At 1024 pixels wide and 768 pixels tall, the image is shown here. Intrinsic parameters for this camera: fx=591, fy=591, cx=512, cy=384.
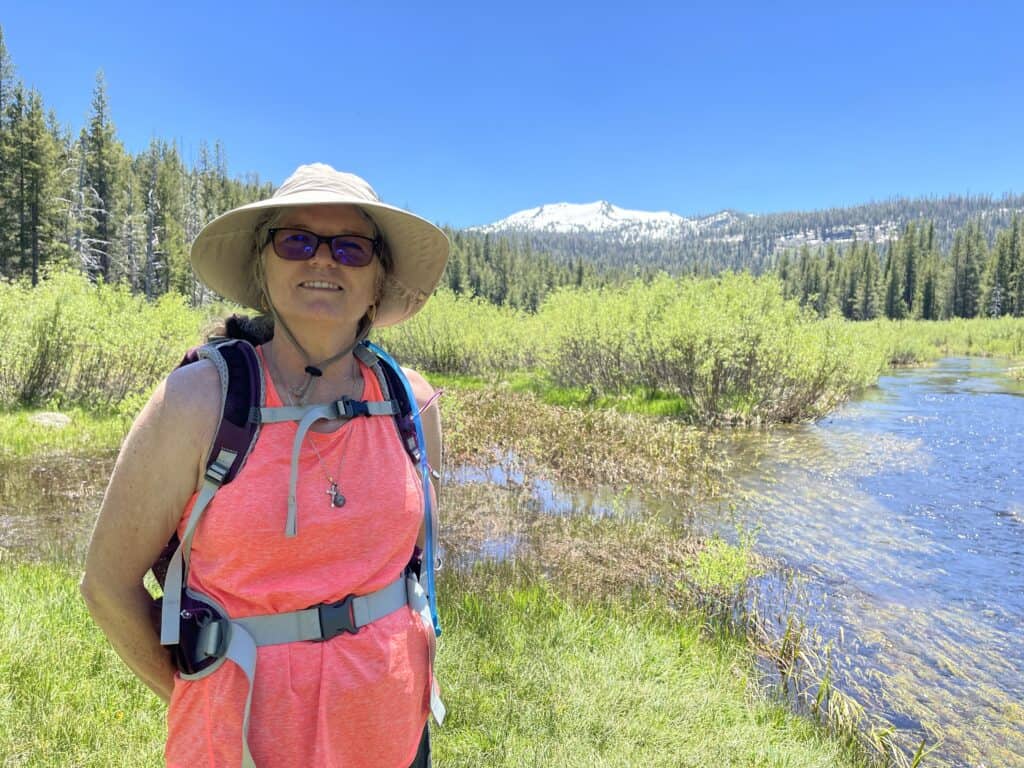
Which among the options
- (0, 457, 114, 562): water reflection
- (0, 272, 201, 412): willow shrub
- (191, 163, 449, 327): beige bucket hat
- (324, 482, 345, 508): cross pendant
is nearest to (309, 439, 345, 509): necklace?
(324, 482, 345, 508): cross pendant

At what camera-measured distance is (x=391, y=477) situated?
1529 millimetres

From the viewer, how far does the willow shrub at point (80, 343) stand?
45.0 feet

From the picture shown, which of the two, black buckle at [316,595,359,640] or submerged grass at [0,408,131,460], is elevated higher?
black buckle at [316,595,359,640]

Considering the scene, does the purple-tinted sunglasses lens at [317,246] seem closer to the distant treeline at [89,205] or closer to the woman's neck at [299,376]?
the woman's neck at [299,376]

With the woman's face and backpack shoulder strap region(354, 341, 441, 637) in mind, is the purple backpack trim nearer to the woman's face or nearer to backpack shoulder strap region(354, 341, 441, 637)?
the woman's face

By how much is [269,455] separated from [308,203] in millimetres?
650

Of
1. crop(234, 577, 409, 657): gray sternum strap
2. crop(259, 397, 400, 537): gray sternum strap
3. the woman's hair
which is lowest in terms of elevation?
crop(234, 577, 409, 657): gray sternum strap

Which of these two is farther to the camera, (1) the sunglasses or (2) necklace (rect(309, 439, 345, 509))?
(1) the sunglasses

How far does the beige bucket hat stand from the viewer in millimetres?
1601

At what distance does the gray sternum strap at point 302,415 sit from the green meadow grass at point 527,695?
2.57 m

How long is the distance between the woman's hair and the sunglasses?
0.24 feet

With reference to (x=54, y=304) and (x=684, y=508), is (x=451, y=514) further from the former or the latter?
(x=54, y=304)

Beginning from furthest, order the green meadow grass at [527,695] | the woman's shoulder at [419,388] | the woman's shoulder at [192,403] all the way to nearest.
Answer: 1. the green meadow grass at [527,695]
2. the woman's shoulder at [419,388]
3. the woman's shoulder at [192,403]

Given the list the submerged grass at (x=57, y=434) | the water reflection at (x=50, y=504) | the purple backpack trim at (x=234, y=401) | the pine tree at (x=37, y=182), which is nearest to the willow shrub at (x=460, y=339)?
the submerged grass at (x=57, y=434)
